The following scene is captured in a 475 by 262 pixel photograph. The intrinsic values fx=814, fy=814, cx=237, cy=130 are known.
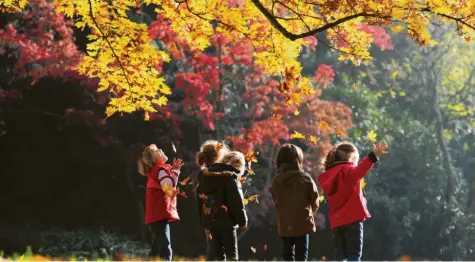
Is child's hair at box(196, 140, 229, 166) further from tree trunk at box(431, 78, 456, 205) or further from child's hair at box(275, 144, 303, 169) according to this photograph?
tree trunk at box(431, 78, 456, 205)

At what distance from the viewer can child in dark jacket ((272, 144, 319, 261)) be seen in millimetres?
6785

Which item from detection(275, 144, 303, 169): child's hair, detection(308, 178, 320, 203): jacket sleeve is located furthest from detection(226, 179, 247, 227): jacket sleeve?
detection(308, 178, 320, 203): jacket sleeve

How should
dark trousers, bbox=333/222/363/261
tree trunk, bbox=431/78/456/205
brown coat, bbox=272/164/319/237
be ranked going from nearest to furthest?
dark trousers, bbox=333/222/363/261 < brown coat, bbox=272/164/319/237 < tree trunk, bbox=431/78/456/205

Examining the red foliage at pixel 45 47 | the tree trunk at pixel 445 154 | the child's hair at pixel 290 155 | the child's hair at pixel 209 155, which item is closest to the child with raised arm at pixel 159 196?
the child's hair at pixel 209 155

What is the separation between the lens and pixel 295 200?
6816 millimetres

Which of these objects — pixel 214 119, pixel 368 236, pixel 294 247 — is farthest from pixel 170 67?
pixel 294 247

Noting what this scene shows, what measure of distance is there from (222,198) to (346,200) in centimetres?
103

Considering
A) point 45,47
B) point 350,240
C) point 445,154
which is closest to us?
point 350,240

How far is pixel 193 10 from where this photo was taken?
744 centimetres

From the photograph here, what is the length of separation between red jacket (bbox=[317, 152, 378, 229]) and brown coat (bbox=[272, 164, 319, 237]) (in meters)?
0.14

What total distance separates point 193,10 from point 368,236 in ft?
40.2

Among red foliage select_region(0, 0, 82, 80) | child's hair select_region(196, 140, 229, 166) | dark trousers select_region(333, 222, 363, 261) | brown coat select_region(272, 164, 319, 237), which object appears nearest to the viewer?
dark trousers select_region(333, 222, 363, 261)

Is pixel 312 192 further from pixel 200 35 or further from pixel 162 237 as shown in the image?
pixel 200 35

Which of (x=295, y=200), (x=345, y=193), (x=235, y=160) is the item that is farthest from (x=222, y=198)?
(x=345, y=193)
